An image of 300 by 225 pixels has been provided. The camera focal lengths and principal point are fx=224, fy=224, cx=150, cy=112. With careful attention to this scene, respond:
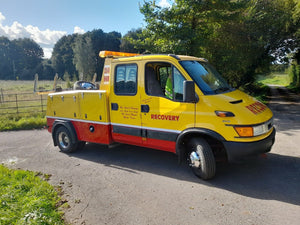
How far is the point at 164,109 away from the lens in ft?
14.9

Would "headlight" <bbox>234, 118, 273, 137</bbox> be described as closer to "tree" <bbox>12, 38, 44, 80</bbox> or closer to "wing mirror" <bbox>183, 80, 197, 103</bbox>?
"wing mirror" <bbox>183, 80, 197, 103</bbox>

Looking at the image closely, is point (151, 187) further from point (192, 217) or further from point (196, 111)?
point (196, 111)

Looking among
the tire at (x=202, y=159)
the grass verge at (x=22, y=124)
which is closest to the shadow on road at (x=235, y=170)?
the tire at (x=202, y=159)

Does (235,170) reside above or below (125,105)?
below

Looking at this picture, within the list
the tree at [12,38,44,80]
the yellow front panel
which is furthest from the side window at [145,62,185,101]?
the tree at [12,38,44,80]

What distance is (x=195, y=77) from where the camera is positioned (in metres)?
4.39

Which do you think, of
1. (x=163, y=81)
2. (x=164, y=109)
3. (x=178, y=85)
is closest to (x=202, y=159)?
(x=164, y=109)

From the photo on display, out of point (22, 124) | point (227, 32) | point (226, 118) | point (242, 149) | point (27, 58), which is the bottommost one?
point (22, 124)

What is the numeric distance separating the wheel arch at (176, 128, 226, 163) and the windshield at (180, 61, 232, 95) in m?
0.74

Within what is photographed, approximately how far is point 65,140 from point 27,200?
2.97 meters

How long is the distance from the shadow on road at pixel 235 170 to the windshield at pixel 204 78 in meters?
1.75

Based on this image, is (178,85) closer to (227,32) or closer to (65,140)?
(65,140)

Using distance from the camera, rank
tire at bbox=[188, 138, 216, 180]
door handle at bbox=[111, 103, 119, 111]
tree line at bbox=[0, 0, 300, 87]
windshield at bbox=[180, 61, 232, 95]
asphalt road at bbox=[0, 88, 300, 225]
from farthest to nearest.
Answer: tree line at bbox=[0, 0, 300, 87] < door handle at bbox=[111, 103, 119, 111] < windshield at bbox=[180, 61, 232, 95] < tire at bbox=[188, 138, 216, 180] < asphalt road at bbox=[0, 88, 300, 225]

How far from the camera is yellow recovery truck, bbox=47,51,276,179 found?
3965 mm
